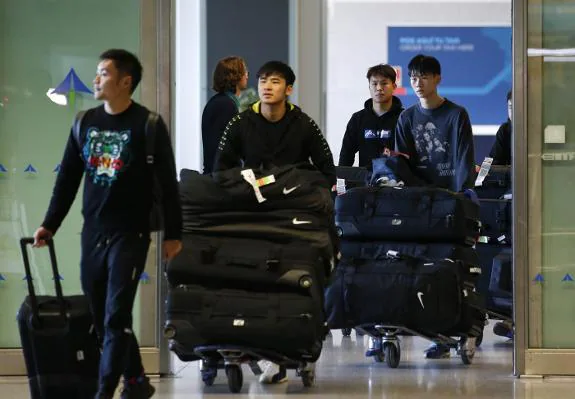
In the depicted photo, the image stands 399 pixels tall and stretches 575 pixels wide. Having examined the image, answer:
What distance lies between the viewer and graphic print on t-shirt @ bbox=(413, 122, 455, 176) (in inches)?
310

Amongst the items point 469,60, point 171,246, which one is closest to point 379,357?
point 171,246

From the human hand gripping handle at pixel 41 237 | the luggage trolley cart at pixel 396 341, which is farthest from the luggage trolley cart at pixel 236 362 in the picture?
the human hand gripping handle at pixel 41 237

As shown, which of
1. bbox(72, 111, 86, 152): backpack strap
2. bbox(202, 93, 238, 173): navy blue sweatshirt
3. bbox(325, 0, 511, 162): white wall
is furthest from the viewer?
bbox(325, 0, 511, 162): white wall

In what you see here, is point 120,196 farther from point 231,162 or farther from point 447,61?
point 447,61

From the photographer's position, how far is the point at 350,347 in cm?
891

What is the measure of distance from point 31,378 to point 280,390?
153 centimetres

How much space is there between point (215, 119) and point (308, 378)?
1.88 meters

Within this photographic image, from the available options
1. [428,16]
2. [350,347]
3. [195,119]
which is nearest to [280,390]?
[350,347]

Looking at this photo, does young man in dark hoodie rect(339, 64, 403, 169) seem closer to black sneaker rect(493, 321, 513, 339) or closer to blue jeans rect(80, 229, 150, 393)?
black sneaker rect(493, 321, 513, 339)

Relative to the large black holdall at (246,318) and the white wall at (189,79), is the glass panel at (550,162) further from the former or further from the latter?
the white wall at (189,79)

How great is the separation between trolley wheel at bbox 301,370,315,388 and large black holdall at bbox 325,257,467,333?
21.0 inches

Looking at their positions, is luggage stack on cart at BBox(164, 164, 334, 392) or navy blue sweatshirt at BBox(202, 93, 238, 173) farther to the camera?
navy blue sweatshirt at BBox(202, 93, 238, 173)

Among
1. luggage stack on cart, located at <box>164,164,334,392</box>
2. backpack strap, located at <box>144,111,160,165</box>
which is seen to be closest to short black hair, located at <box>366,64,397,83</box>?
luggage stack on cart, located at <box>164,164,334,392</box>

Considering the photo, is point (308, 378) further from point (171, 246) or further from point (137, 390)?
point (171, 246)
